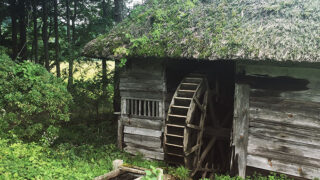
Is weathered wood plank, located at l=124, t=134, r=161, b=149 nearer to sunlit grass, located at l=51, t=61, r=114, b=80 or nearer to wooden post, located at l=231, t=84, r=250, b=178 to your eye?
wooden post, located at l=231, t=84, r=250, b=178

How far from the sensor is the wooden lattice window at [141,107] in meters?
8.33

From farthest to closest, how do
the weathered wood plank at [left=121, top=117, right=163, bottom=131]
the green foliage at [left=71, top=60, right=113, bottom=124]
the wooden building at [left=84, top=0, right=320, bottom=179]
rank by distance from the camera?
the green foliage at [left=71, top=60, right=113, bottom=124], the weathered wood plank at [left=121, top=117, right=163, bottom=131], the wooden building at [left=84, top=0, right=320, bottom=179]

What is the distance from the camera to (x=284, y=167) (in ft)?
21.5

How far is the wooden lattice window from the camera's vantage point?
8334 millimetres

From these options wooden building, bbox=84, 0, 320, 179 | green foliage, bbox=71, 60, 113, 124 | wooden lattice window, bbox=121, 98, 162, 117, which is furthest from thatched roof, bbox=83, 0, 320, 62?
green foliage, bbox=71, 60, 113, 124

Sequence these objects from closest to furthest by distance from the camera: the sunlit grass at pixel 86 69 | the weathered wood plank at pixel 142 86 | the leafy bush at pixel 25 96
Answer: the leafy bush at pixel 25 96 < the weathered wood plank at pixel 142 86 < the sunlit grass at pixel 86 69

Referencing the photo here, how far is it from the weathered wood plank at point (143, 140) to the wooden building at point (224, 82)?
3 cm

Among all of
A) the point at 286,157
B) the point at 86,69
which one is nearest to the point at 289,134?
the point at 286,157

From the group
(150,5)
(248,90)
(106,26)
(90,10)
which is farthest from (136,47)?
(90,10)

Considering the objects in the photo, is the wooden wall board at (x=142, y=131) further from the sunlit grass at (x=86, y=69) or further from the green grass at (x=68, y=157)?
the sunlit grass at (x=86, y=69)

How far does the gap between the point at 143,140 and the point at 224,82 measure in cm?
340

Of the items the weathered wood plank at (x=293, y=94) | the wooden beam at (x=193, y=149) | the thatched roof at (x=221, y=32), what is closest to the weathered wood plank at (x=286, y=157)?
the weathered wood plank at (x=293, y=94)

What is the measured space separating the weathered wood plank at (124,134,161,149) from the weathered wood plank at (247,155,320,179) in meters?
2.73

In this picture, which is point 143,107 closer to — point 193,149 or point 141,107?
point 141,107
